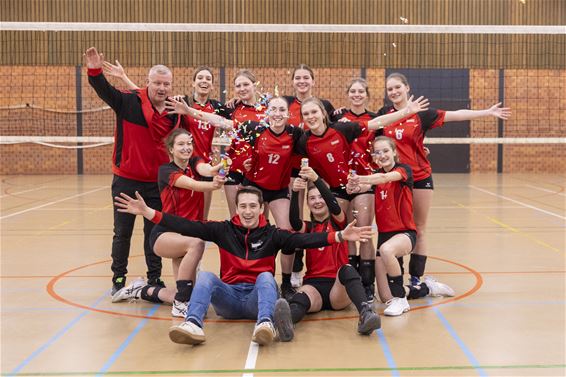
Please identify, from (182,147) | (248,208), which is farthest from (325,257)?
(182,147)

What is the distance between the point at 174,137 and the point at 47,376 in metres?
1.95

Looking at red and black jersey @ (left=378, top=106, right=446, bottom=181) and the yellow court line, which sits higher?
red and black jersey @ (left=378, top=106, right=446, bottom=181)

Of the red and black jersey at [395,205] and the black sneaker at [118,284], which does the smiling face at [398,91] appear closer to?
the red and black jersey at [395,205]

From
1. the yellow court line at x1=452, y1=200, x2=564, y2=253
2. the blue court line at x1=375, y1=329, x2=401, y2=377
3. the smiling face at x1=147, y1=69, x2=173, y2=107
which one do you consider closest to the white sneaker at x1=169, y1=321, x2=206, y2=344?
the blue court line at x1=375, y1=329, x2=401, y2=377

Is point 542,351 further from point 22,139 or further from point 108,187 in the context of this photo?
point 108,187

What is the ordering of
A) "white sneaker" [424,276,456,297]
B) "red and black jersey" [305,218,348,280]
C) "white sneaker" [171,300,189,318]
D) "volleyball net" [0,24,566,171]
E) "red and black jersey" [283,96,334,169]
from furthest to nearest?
1. "volleyball net" [0,24,566,171]
2. "red and black jersey" [283,96,334,169]
3. "white sneaker" [424,276,456,297]
4. "red and black jersey" [305,218,348,280]
5. "white sneaker" [171,300,189,318]

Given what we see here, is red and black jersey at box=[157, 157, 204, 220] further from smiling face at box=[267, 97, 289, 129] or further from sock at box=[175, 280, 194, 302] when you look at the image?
smiling face at box=[267, 97, 289, 129]

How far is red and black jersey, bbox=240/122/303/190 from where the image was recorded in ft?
15.0

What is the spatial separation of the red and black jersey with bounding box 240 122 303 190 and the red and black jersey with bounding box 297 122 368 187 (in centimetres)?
11

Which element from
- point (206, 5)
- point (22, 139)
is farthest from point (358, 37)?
point (22, 139)

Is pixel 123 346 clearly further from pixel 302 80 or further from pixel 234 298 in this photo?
pixel 302 80

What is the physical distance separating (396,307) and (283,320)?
1064mm

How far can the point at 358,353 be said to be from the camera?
3.50m

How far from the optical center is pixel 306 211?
397 inches
